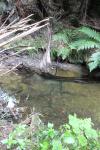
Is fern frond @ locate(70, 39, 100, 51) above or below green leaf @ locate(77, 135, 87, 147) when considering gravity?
below

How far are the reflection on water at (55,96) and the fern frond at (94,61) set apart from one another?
1.08ft

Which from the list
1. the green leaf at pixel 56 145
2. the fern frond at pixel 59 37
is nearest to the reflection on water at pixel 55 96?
the fern frond at pixel 59 37

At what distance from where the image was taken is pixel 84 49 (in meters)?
6.91

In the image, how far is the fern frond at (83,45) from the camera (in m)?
6.62

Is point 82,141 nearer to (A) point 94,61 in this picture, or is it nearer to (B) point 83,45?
(A) point 94,61

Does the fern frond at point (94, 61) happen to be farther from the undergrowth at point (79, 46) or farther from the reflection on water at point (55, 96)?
the reflection on water at point (55, 96)

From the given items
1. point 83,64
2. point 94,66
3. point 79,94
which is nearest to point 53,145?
point 79,94

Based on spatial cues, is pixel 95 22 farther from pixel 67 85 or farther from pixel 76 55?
pixel 67 85

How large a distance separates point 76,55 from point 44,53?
2.10ft

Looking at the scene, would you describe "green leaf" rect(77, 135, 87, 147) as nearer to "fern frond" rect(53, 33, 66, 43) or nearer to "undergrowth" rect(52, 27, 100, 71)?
"undergrowth" rect(52, 27, 100, 71)

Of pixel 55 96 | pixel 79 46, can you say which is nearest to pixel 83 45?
pixel 79 46

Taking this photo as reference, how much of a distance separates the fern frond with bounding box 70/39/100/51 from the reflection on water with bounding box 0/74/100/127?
830 mm

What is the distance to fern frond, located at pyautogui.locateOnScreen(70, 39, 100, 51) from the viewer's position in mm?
6623

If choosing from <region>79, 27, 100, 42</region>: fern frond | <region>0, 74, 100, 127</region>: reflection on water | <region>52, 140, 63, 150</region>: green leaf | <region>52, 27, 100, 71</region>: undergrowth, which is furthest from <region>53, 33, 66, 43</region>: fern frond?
<region>52, 140, 63, 150</region>: green leaf
